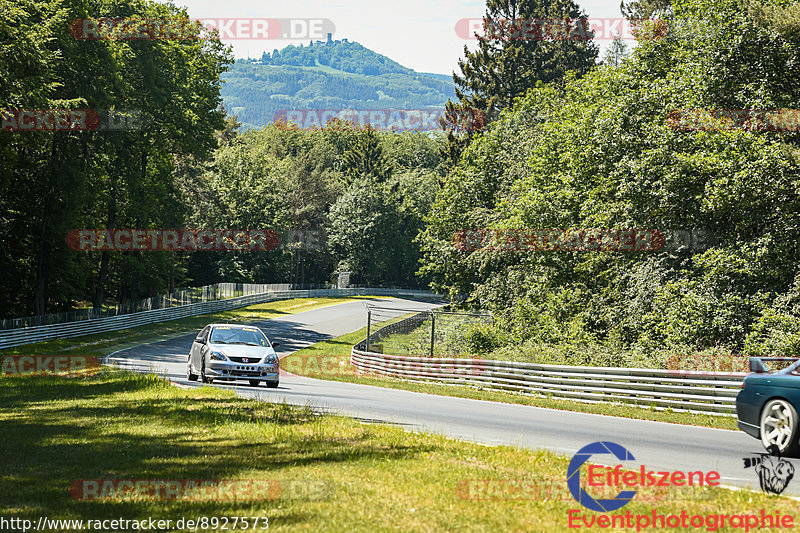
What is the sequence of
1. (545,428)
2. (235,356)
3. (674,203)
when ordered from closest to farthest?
1. (545,428)
2. (235,356)
3. (674,203)

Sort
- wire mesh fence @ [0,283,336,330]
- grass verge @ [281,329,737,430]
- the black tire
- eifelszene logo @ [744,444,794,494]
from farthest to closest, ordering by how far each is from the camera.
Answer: wire mesh fence @ [0,283,336,330] → the black tire → grass verge @ [281,329,737,430] → eifelszene logo @ [744,444,794,494]

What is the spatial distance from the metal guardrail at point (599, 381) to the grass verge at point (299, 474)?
30.3 ft

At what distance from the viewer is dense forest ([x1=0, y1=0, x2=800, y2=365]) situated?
24.9 m

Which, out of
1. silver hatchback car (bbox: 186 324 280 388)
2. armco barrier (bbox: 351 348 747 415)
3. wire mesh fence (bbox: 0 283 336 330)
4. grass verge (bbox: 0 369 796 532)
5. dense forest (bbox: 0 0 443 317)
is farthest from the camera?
wire mesh fence (bbox: 0 283 336 330)

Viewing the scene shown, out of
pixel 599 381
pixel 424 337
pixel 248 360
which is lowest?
pixel 424 337

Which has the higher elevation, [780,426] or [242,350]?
[780,426]

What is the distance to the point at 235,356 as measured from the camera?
20.9m

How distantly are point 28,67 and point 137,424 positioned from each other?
25.1 meters

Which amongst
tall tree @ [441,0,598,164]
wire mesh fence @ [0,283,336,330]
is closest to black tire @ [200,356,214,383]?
wire mesh fence @ [0,283,336,330]

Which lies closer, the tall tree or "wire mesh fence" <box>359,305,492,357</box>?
"wire mesh fence" <box>359,305,492,357</box>

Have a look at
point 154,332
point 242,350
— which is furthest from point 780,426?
point 154,332

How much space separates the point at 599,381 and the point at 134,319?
39.9 meters

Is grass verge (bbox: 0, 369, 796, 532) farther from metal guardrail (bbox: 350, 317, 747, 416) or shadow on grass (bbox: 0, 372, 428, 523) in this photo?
metal guardrail (bbox: 350, 317, 747, 416)

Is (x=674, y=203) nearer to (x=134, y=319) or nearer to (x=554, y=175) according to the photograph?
(x=554, y=175)
